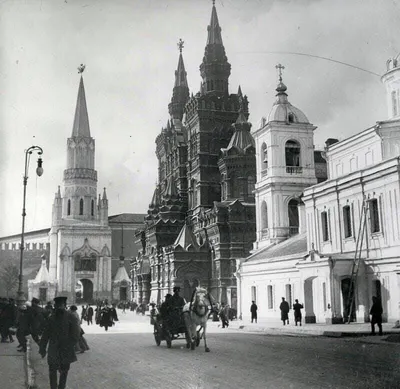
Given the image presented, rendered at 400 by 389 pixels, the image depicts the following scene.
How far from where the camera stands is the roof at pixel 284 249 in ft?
117

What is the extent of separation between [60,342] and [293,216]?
119ft

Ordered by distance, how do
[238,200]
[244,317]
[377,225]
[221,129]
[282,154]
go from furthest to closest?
1. [221,129]
2. [238,200]
3. [282,154]
4. [244,317]
5. [377,225]

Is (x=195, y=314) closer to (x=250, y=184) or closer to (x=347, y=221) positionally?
(x=347, y=221)

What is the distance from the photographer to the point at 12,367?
44.4 ft

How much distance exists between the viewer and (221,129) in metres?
→ 63.8

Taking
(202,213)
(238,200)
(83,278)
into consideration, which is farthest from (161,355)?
(83,278)

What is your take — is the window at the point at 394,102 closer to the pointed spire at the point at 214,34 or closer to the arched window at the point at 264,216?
the arched window at the point at 264,216

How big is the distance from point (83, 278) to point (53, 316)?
83543mm

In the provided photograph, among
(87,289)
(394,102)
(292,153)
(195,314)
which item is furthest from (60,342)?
(87,289)

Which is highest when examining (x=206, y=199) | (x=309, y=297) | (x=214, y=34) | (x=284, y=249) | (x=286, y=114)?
(x=214, y=34)

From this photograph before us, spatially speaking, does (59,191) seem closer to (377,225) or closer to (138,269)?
(138,269)

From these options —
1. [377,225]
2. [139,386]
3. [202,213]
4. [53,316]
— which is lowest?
[139,386]

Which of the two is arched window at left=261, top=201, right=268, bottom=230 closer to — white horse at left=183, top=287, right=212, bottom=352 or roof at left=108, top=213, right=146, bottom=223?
white horse at left=183, top=287, right=212, bottom=352

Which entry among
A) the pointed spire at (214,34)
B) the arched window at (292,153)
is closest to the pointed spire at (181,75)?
the pointed spire at (214,34)
